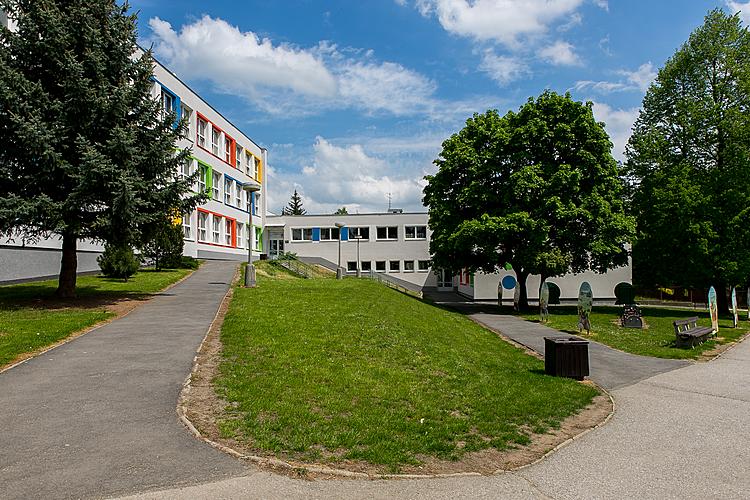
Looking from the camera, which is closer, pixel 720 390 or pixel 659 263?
pixel 720 390

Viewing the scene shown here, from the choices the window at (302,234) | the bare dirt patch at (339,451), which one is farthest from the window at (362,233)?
the bare dirt patch at (339,451)

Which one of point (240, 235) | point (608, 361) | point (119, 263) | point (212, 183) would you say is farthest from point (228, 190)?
point (608, 361)

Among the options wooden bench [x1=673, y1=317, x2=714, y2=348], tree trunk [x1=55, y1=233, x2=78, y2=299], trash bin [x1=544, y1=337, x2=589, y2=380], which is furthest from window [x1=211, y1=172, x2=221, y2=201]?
trash bin [x1=544, y1=337, x2=589, y2=380]

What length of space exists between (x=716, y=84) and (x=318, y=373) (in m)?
34.8

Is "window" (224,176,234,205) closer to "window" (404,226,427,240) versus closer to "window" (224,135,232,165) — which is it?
"window" (224,135,232,165)

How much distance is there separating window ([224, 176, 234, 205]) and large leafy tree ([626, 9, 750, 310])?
30.9 meters

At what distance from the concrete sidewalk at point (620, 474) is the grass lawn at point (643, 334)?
7185 millimetres

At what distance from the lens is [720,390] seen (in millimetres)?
10797

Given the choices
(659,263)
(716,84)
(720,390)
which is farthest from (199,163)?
(720,390)

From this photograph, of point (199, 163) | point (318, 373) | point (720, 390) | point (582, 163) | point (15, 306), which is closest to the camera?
point (318, 373)

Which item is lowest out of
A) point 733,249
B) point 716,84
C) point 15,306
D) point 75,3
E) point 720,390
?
point 720,390

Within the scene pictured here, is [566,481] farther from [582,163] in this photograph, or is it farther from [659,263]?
[659,263]

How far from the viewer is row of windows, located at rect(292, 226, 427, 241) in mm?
55844

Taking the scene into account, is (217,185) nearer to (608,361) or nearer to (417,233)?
(417,233)
